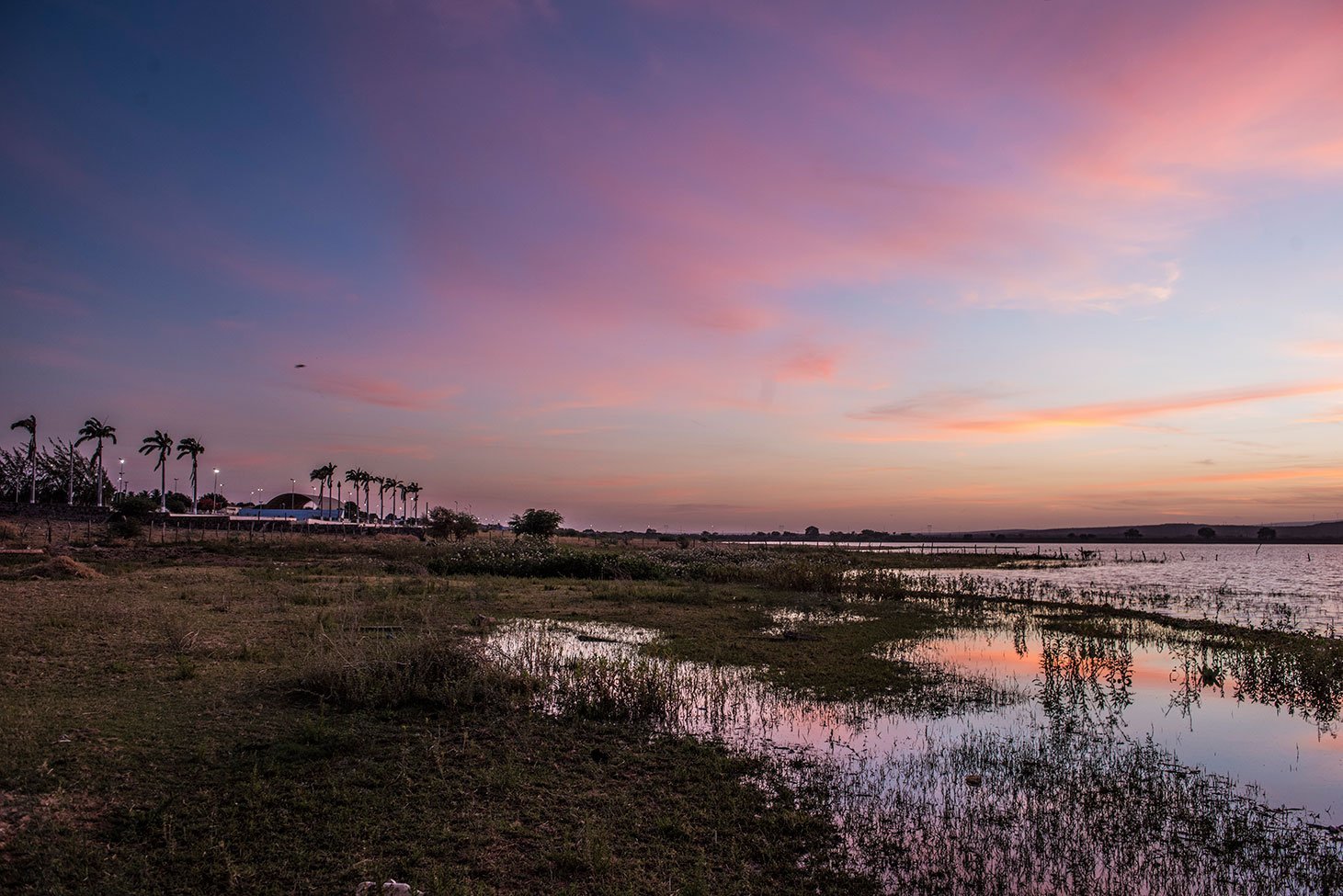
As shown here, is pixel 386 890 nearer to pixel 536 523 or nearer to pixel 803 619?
pixel 803 619

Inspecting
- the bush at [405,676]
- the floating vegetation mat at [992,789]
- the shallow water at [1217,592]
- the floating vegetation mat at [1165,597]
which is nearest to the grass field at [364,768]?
→ the bush at [405,676]

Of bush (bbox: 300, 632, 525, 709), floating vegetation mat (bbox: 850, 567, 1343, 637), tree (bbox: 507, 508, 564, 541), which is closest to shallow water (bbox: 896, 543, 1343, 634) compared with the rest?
floating vegetation mat (bbox: 850, 567, 1343, 637)

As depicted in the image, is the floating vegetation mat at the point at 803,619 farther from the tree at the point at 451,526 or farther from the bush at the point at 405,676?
the tree at the point at 451,526

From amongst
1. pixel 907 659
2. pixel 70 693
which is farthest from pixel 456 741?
pixel 907 659

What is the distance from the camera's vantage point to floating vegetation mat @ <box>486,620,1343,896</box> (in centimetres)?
698

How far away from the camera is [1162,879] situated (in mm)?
6879

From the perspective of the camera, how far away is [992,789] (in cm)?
893

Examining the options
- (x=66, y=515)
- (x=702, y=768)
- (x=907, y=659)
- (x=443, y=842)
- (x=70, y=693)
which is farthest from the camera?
(x=66, y=515)

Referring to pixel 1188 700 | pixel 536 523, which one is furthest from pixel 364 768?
pixel 536 523

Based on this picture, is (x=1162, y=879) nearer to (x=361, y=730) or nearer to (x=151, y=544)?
(x=361, y=730)

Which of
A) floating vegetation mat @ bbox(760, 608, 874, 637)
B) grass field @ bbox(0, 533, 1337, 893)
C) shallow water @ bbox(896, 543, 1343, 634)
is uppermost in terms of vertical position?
grass field @ bbox(0, 533, 1337, 893)

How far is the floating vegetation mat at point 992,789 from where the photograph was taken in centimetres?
698

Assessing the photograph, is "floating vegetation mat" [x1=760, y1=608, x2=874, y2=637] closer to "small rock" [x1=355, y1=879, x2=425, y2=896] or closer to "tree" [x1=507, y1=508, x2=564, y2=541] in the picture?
"small rock" [x1=355, y1=879, x2=425, y2=896]

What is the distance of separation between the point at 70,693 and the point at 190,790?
16.1 feet
